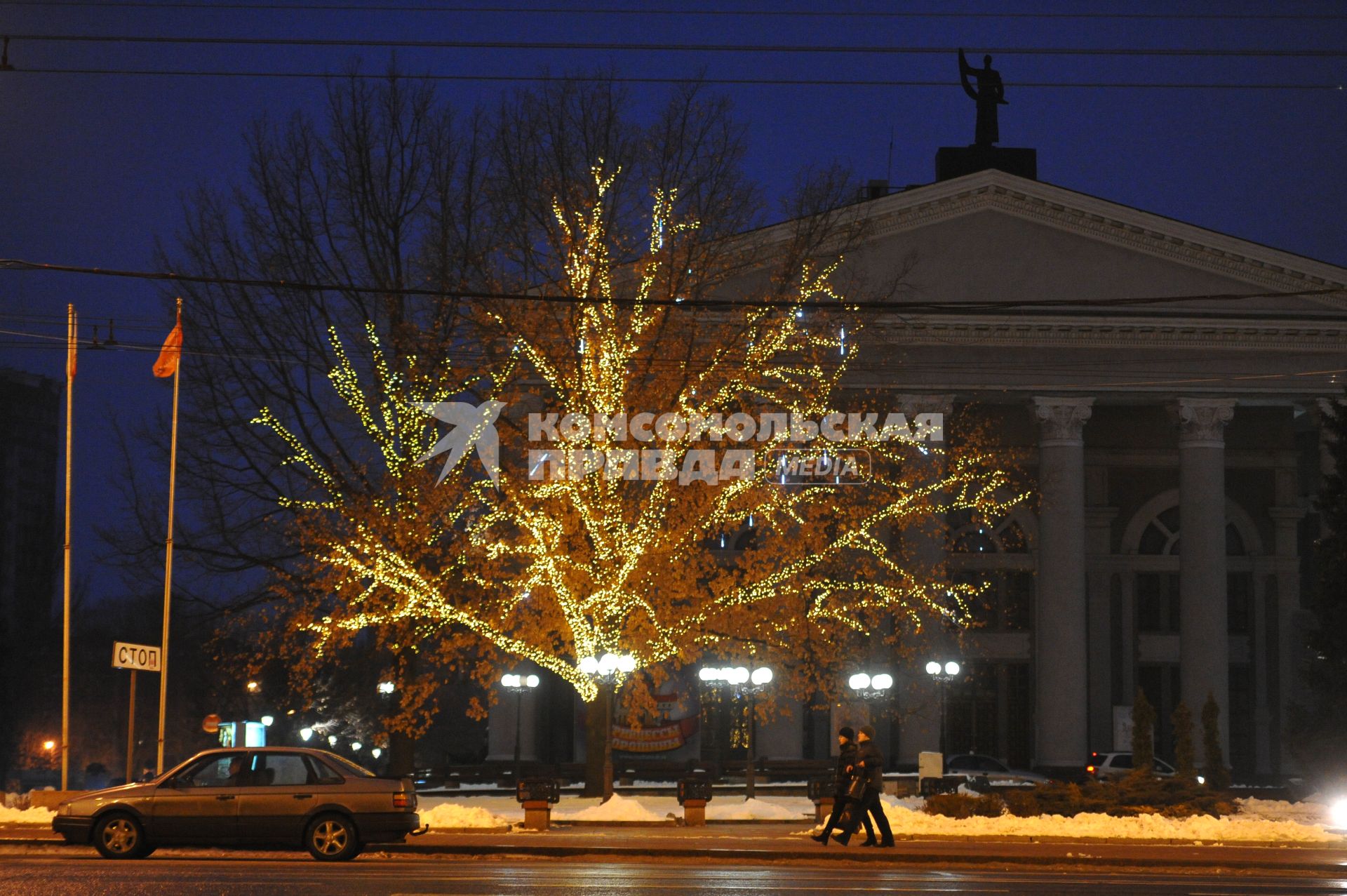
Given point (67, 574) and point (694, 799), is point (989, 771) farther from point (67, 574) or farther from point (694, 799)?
point (67, 574)

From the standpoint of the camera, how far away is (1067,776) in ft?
141

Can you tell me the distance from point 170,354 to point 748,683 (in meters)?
16.5

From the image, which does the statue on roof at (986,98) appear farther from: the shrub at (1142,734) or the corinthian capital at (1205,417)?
the shrub at (1142,734)

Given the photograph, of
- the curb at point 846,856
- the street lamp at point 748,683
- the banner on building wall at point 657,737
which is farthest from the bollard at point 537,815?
the banner on building wall at point 657,737

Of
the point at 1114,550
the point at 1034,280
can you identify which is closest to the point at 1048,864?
the point at 1034,280

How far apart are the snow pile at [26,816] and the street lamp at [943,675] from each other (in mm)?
22867

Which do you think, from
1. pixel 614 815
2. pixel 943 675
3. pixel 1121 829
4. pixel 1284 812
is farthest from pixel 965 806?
pixel 943 675

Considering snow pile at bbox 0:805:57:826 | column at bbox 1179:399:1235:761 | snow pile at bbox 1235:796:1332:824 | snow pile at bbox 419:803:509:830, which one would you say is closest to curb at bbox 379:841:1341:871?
snow pile at bbox 419:803:509:830

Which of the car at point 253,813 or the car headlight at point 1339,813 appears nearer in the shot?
the car at point 253,813

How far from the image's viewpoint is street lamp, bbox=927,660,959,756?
143 ft

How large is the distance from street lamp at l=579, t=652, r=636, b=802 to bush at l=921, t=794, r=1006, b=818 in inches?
243

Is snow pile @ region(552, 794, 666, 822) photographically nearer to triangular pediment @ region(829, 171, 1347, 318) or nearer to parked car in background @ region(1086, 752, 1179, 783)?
parked car in background @ region(1086, 752, 1179, 783)

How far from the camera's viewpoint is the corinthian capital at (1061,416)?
146ft

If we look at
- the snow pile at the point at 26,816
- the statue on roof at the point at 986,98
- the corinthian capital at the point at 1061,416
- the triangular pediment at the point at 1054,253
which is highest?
the statue on roof at the point at 986,98
